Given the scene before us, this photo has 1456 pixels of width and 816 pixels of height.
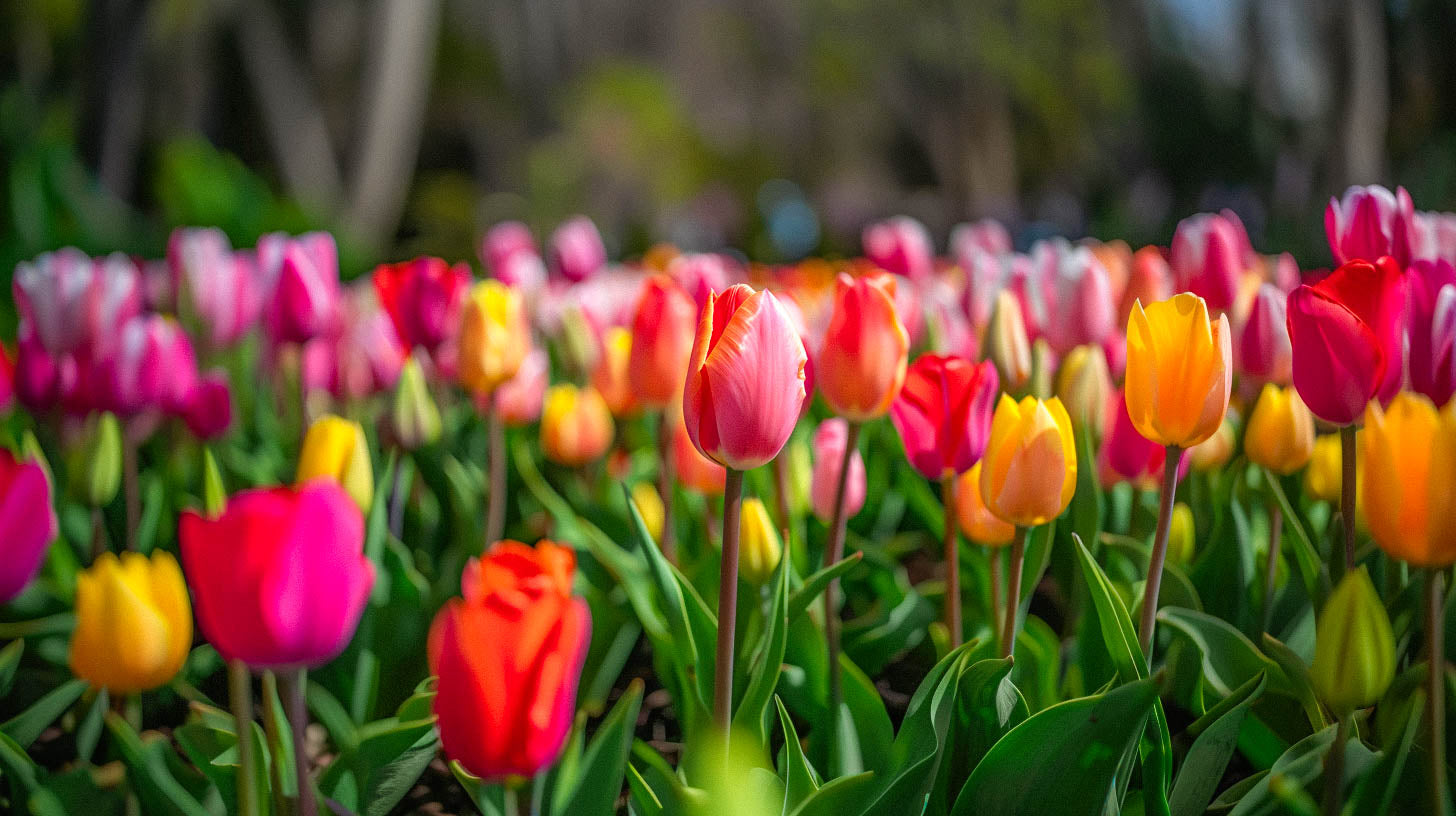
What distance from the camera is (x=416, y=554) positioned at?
159cm

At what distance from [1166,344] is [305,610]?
71 centimetres

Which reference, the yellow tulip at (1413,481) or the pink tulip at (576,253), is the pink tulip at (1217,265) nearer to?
the yellow tulip at (1413,481)

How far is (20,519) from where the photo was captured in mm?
875

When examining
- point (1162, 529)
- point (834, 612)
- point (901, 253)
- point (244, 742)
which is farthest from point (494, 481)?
point (901, 253)

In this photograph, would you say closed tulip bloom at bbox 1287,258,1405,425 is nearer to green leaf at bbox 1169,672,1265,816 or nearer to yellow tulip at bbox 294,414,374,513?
green leaf at bbox 1169,672,1265,816

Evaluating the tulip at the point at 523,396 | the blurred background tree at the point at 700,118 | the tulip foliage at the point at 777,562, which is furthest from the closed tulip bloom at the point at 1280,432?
the blurred background tree at the point at 700,118

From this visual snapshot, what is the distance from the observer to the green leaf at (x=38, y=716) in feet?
3.40

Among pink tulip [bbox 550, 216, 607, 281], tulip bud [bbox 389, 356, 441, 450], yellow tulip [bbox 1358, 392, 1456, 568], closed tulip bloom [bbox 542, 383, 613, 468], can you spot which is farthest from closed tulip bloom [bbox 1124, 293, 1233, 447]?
pink tulip [bbox 550, 216, 607, 281]

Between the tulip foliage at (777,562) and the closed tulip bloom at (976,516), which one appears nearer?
the tulip foliage at (777,562)

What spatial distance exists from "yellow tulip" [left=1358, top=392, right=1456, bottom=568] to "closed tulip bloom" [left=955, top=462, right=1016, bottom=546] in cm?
41

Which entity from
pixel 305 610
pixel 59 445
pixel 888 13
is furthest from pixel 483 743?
pixel 888 13

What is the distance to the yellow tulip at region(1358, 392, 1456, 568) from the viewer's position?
0.70m

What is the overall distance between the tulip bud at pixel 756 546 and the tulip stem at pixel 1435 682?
2.02 feet

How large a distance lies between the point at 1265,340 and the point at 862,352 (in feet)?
2.15
